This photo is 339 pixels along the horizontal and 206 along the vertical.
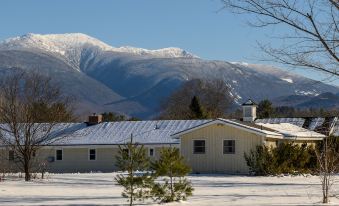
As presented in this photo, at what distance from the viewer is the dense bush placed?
139 feet

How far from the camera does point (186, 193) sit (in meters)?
20.8

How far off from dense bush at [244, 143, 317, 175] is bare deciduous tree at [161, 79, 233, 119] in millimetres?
42242

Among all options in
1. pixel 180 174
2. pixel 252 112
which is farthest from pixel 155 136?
pixel 180 174

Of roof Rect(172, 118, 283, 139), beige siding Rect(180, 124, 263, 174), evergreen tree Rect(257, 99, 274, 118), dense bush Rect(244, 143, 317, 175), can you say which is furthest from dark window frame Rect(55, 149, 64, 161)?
evergreen tree Rect(257, 99, 274, 118)

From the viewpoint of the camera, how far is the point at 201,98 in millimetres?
94312

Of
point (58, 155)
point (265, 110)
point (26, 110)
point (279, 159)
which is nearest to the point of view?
point (26, 110)

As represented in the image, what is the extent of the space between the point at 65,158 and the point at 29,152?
764 inches

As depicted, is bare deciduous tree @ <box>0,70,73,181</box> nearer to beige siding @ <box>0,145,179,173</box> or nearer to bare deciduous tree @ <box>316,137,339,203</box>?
bare deciduous tree @ <box>316,137,339,203</box>

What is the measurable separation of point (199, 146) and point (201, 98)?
49358 mm

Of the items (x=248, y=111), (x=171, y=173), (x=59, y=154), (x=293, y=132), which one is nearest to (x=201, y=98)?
(x=248, y=111)

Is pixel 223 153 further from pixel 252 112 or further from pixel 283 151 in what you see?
pixel 252 112

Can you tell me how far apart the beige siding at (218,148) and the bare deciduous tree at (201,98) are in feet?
136

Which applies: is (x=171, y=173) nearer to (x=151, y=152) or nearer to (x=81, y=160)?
(x=151, y=152)

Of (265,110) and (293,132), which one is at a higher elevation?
(265,110)
